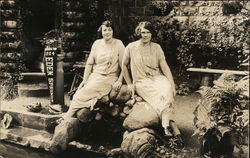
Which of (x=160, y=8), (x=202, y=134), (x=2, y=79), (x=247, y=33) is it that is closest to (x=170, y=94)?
(x=202, y=134)

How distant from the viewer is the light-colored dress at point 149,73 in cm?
650

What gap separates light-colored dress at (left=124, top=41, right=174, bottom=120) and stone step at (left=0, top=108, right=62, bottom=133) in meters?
1.97

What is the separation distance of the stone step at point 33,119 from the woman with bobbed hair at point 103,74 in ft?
2.61

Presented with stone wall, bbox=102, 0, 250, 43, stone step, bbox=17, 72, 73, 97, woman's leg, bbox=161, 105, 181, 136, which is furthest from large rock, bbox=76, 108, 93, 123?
stone wall, bbox=102, 0, 250, 43

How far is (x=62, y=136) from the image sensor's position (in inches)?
265

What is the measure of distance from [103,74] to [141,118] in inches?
48.5

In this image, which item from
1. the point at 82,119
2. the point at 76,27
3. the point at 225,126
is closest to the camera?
the point at 225,126

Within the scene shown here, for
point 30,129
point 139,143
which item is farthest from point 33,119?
point 139,143

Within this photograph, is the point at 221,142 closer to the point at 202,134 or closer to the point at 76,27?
the point at 202,134

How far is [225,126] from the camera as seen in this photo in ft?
18.9

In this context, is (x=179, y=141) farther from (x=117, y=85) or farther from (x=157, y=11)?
(x=157, y=11)

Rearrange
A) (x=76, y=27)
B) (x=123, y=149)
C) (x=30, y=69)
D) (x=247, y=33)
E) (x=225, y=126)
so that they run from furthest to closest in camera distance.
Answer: (x=30, y=69) < (x=76, y=27) < (x=247, y=33) < (x=123, y=149) < (x=225, y=126)

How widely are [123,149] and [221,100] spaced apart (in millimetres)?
1692

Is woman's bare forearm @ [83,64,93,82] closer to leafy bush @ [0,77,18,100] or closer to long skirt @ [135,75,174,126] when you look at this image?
long skirt @ [135,75,174,126]
